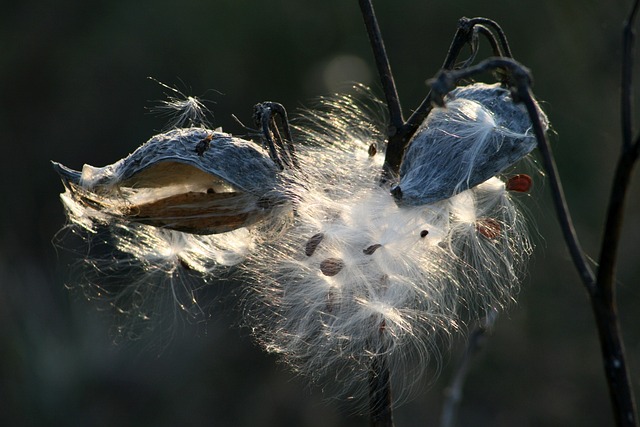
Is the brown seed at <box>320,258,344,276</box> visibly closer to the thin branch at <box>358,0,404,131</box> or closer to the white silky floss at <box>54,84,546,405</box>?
the white silky floss at <box>54,84,546,405</box>

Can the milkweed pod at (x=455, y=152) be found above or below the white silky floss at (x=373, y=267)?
above

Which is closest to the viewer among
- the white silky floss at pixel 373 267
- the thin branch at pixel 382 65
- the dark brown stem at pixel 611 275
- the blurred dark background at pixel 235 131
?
the dark brown stem at pixel 611 275

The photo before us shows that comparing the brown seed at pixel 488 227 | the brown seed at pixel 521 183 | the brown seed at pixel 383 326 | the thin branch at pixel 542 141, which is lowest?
the brown seed at pixel 383 326

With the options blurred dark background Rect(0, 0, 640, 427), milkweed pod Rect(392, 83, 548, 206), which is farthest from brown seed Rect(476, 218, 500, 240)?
blurred dark background Rect(0, 0, 640, 427)

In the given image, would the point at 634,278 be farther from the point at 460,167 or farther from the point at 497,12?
the point at 460,167

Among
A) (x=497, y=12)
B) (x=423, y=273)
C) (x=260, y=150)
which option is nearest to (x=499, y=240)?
(x=423, y=273)

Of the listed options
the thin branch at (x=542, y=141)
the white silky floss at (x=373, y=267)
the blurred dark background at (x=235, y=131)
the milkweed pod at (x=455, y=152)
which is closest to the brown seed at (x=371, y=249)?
the white silky floss at (x=373, y=267)

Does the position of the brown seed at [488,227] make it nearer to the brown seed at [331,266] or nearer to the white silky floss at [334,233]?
the white silky floss at [334,233]
